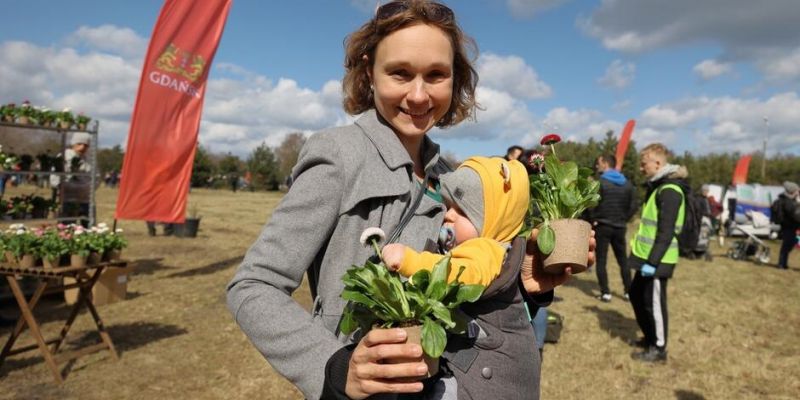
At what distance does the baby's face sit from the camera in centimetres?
157

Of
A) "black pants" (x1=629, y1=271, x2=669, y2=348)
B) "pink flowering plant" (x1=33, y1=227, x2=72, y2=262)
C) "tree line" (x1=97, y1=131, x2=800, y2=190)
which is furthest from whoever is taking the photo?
"tree line" (x1=97, y1=131, x2=800, y2=190)

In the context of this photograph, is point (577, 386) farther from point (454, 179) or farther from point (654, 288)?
point (454, 179)

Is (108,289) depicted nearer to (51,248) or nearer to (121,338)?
(121,338)

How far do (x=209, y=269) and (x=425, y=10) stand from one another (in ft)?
33.4

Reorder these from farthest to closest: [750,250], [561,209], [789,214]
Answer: [750,250], [789,214], [561,209]

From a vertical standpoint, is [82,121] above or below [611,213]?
above

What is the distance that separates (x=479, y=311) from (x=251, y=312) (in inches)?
24.7

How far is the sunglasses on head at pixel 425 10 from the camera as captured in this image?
1512 millimetres

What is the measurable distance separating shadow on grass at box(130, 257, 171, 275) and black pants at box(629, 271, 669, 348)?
840 centimetres

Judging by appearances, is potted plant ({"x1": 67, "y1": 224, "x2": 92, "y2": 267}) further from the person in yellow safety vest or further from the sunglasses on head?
the person in yellow safety vest

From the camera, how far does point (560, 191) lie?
196 centimetres

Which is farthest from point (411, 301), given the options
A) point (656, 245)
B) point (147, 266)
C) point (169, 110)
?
point (147, 266)

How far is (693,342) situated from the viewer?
7.22 m

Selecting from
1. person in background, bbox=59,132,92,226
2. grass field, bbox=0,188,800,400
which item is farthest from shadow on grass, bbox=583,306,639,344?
person in background, bbox=59,132,92,226
